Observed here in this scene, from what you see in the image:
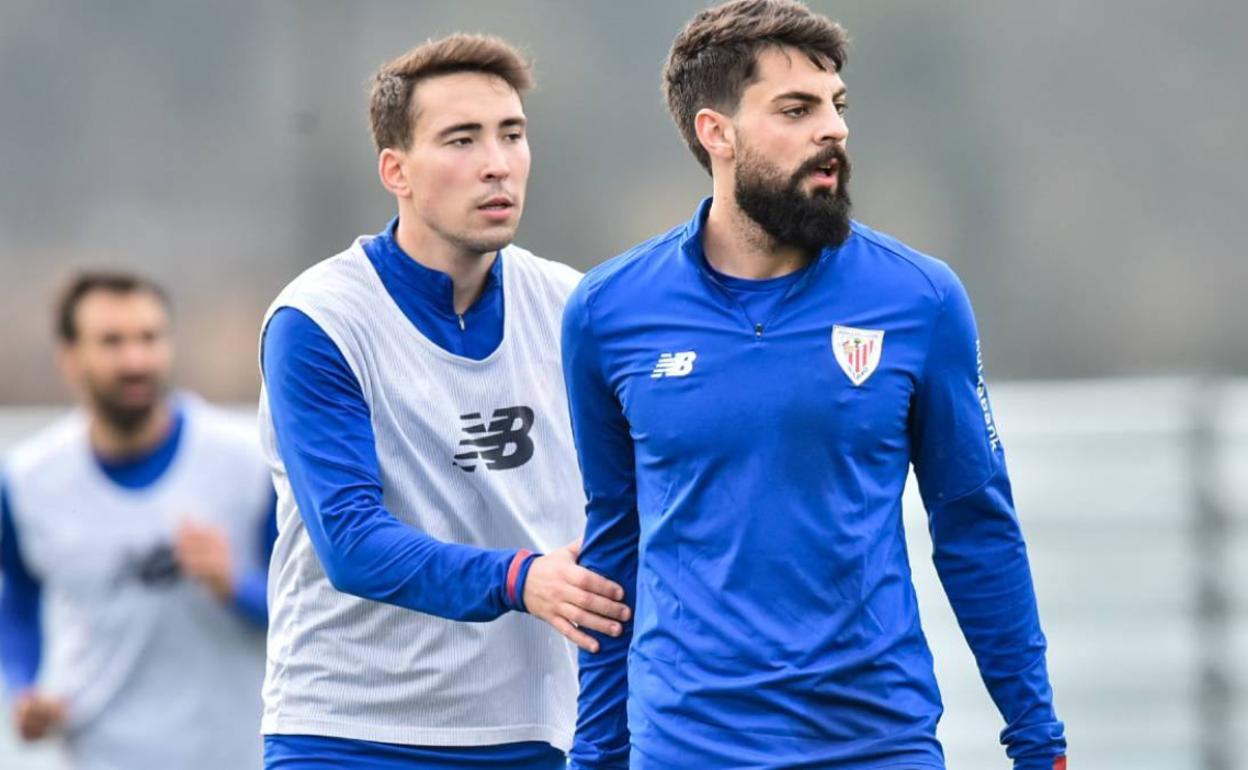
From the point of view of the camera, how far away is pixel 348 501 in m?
3.96

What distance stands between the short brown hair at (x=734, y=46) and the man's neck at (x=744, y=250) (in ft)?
0.47

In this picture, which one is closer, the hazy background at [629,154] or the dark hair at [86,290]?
the dark hair at [86,290]

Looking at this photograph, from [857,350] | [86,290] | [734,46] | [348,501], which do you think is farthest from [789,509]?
[86,290]

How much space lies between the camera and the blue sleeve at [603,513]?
3.70 m

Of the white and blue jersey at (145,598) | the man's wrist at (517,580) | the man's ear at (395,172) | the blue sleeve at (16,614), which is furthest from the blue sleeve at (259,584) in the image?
Result: the man's wrist at (517,580)

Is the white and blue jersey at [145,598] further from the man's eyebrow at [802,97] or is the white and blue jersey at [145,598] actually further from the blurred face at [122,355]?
the man's eyebrow at [802,97]

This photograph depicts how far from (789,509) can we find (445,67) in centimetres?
131

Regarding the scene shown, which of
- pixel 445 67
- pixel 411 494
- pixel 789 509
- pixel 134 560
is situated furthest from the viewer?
pixel 134 560

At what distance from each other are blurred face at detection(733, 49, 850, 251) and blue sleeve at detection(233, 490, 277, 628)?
195cm

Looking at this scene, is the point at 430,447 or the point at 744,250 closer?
the point at 744,250

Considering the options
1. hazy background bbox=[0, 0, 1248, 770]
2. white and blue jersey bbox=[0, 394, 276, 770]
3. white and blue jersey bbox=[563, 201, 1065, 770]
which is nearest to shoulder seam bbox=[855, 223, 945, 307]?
white and blue jersey bbox=[563, 201, 1065, 770]

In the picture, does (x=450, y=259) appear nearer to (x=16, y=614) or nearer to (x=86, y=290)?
(x=86, y=290)

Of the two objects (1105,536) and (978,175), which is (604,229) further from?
(1105,536)

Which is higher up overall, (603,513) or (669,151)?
(669,151)
